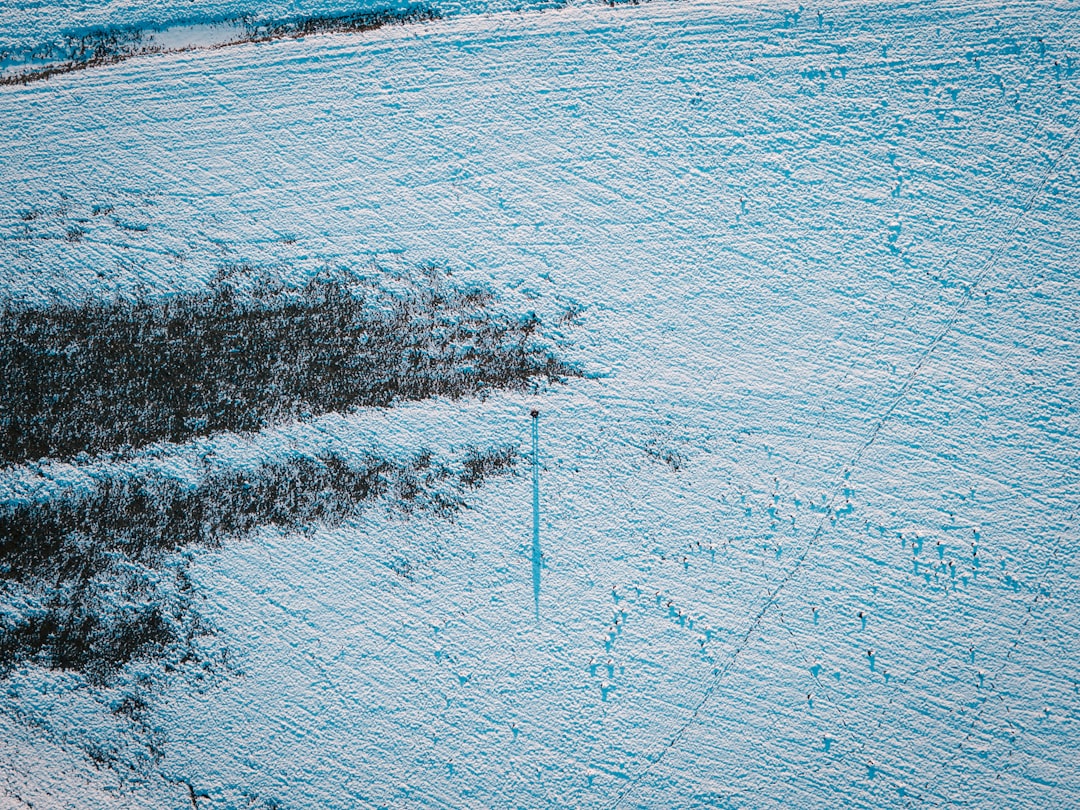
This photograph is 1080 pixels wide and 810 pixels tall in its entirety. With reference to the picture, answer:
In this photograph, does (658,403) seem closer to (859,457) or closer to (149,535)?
(859,457)

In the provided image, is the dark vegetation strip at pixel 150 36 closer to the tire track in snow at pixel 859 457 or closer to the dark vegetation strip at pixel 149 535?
the dark vegetation strip at pixel 149 535

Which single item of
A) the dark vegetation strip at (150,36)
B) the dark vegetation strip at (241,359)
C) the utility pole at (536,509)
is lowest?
the utility pole at (536,509)

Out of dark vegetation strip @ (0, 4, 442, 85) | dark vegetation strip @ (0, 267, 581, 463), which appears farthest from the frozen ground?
dark vegetation strip @ (0, 267, 581, 463)

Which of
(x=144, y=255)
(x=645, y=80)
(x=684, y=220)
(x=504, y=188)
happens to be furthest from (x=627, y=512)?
(x=144, y=255)

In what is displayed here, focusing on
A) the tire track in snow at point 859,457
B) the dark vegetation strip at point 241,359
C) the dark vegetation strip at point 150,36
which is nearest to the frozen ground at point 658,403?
the tire track in snow at point 859,457

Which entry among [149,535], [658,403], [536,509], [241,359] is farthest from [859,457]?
[149,535]

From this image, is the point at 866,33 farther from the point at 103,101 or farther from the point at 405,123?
the point at 103,101
